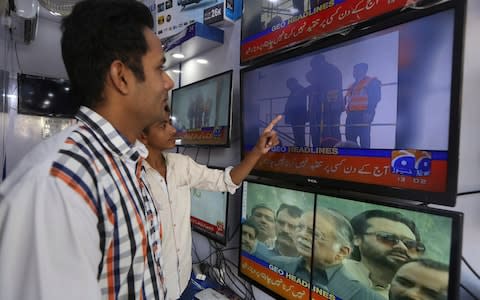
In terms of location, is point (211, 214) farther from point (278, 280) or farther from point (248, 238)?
point (278, 280)

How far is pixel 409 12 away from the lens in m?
0.84

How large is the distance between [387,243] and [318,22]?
87cm

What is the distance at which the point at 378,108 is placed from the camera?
0.91 meters

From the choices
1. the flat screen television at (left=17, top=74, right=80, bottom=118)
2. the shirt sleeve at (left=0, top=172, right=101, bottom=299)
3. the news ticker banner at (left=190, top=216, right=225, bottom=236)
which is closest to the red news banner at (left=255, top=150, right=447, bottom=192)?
the news ticker banner at (left=190, top=216, right=225, bottom=236)

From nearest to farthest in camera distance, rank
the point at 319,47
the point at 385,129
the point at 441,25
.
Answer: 1. the point at 441,25
2. the point at 385,129
3. the point at 319,47

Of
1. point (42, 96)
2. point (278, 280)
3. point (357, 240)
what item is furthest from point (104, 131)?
point (42, 96)

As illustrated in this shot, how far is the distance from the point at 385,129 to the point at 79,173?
867 millimetres

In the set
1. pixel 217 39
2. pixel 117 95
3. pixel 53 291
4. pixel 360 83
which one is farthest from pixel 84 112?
pixel 217 39

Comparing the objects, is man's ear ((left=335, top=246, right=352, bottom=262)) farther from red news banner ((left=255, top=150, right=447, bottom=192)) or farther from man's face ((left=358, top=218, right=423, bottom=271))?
red news banner ((left=255, top=150, right=447, bottom=192))

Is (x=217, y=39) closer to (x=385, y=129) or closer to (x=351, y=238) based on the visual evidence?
(x=385, y=129)

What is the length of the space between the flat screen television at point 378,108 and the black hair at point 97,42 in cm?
70

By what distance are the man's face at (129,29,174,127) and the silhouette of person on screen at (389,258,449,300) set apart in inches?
34.4

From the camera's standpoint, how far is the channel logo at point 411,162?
80 centimetres

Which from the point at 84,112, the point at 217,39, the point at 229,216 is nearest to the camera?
the point at 84,112
